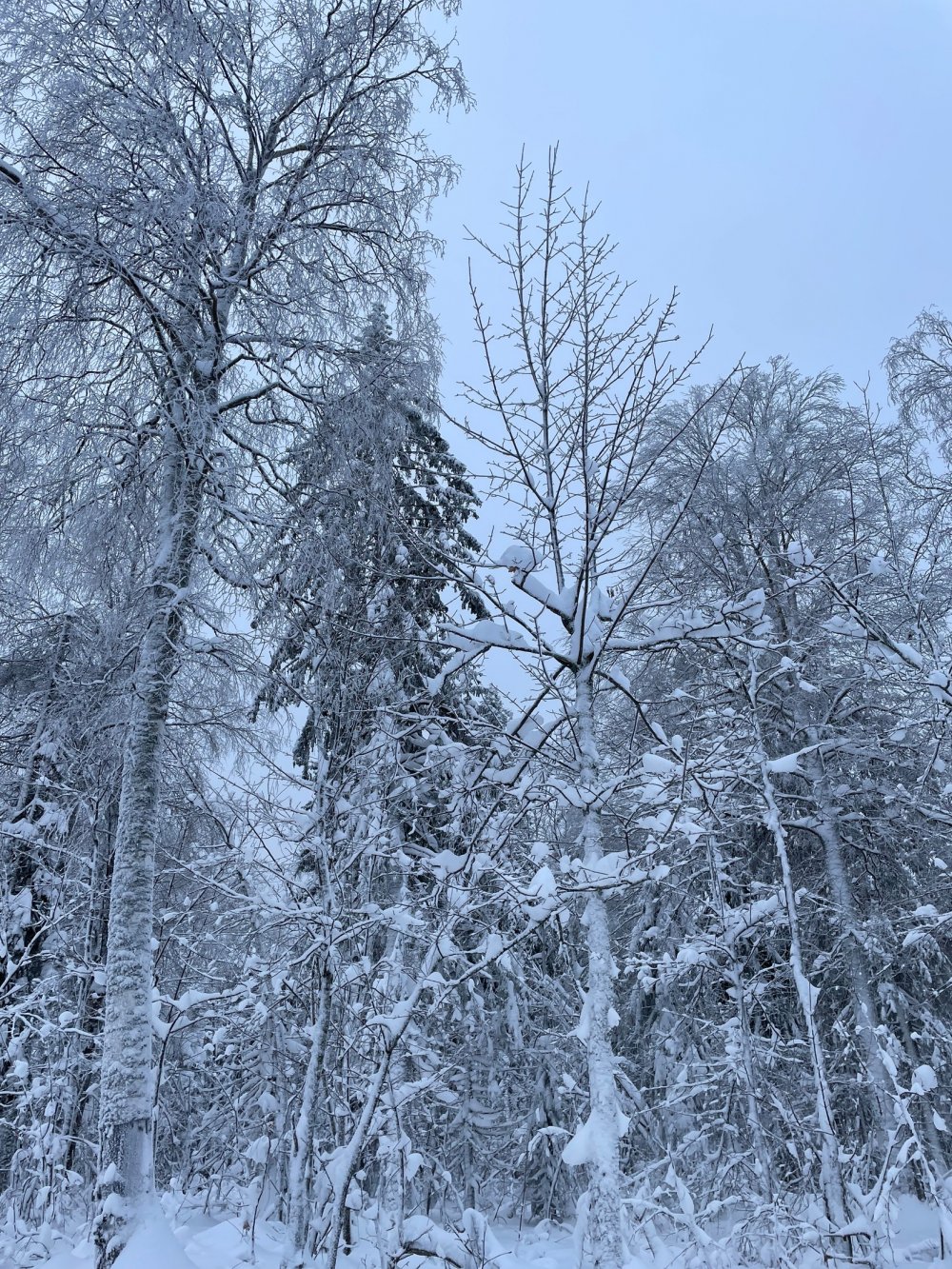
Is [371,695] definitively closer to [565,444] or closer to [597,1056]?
[565,444]

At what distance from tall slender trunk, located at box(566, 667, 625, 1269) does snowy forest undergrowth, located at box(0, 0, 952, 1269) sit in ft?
0.06

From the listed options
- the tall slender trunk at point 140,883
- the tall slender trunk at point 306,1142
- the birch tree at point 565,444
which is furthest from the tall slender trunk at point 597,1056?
the tall slender trunk at point 140,883

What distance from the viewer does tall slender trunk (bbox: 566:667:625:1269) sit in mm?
3229

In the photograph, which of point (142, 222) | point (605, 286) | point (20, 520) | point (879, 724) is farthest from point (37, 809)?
point (879, 724)

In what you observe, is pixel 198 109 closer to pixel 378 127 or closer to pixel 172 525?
pixel 378 127

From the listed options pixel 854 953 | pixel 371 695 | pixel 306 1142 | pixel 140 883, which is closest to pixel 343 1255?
pixel 306 1142

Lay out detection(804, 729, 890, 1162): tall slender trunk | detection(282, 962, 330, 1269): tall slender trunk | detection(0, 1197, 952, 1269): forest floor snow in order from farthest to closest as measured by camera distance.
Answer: detection(804, 729, 890, 1162): tall slender trunk, detection(282, 962, 330, 1269): tall slender trunk, detection(0, 1197, 952, 1269): forest floor snow

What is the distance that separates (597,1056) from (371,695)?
3.20 metres

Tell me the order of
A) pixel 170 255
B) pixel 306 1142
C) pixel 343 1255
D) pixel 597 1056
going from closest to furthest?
pixel 597 1056, pixel 306 1142, pixel 170 255, pixel 343 1255

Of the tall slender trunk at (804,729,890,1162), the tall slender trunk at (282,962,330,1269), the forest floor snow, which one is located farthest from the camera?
the tall slender trunk at (804,729,890,1162)

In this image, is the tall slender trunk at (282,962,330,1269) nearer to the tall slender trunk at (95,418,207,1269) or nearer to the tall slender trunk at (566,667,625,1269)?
the tall slender trunk at (95,418,207,1269)

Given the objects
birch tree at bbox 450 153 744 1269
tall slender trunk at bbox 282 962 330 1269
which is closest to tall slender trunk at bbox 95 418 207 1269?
tall slender trunk at bbox 282 962 330 1269

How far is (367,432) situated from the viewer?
6641 mm

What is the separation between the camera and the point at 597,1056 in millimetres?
3508
